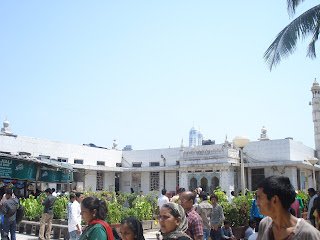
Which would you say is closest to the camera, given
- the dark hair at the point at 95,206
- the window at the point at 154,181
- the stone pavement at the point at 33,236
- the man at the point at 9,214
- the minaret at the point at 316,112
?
the dark hair at the point at 95,206

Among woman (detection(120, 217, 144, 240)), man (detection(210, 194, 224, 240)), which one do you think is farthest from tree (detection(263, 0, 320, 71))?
woman (detection(120, 217, 144, 240))

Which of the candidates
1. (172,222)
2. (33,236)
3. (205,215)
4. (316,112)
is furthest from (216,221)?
(316,112)

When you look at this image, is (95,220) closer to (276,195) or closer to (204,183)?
(276,195)

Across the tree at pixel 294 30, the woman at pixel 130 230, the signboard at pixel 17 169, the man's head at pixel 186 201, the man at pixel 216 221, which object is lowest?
the man at pixel 216 221

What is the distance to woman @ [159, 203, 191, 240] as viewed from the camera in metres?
3.30

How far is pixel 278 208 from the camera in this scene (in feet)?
8.46

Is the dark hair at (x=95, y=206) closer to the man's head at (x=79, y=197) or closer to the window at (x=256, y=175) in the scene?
the man's head at (x=79, y=197)

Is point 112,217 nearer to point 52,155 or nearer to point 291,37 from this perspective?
point 291,37

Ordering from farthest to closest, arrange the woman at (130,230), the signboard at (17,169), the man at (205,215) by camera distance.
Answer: the signboard at (17,169) → the man at (205,215) → the woman at (130,230)

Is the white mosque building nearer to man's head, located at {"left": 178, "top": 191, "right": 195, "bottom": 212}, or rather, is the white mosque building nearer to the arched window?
the arched window

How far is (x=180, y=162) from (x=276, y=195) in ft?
83.6

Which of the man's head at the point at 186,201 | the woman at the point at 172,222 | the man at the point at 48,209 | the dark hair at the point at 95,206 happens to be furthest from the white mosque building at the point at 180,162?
the woman at the point at 172,222

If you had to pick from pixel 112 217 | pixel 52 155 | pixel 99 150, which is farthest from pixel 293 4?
pixel 99 150

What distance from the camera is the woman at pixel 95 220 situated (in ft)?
13.0
